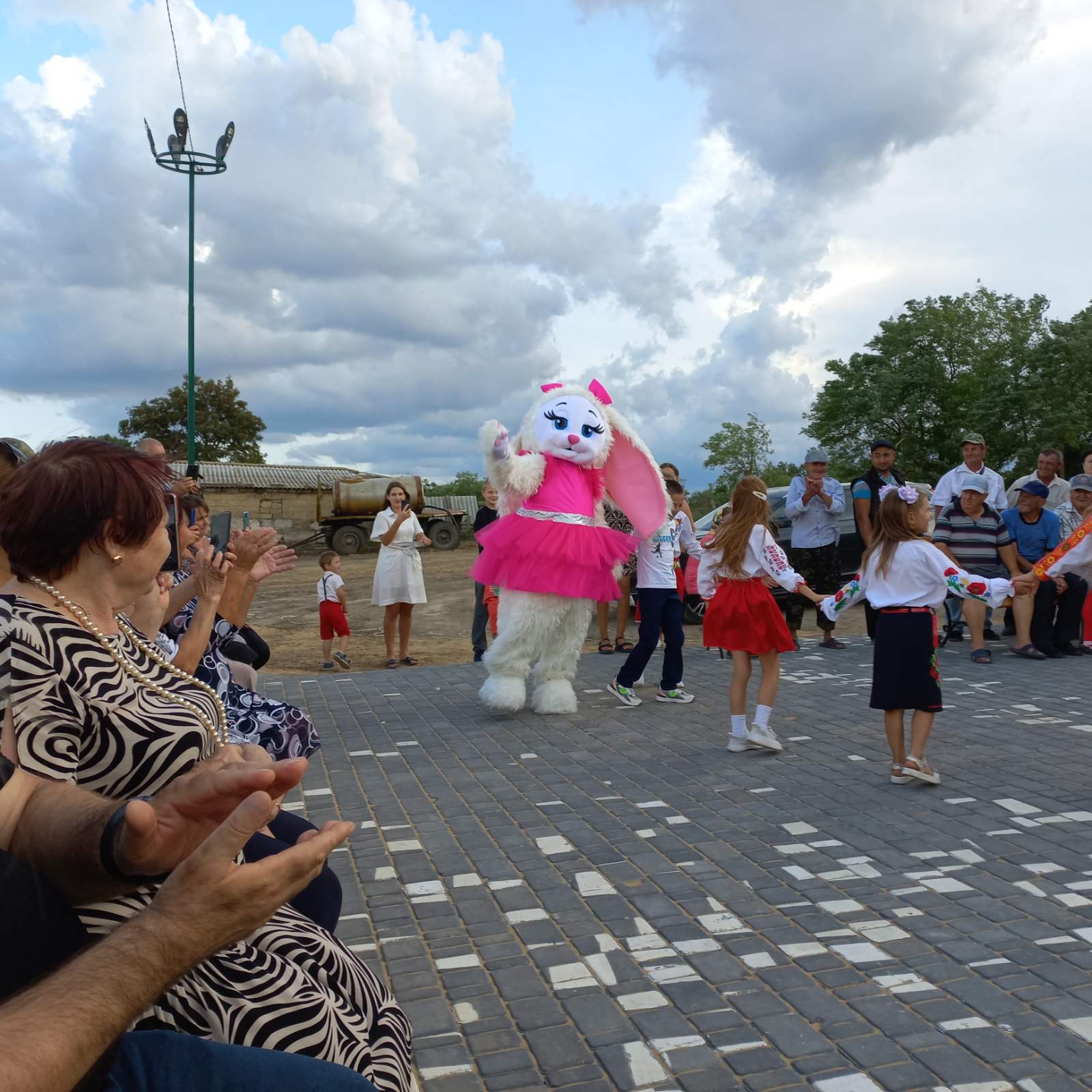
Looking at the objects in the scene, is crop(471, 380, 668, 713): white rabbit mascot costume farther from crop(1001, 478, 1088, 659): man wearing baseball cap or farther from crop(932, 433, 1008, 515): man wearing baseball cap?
crop(1001, 478, 1088, 659): man wearing baseball cap

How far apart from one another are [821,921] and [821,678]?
5308 mm

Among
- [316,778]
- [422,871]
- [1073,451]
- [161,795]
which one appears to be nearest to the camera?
[161,795]

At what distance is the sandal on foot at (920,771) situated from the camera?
538 cm

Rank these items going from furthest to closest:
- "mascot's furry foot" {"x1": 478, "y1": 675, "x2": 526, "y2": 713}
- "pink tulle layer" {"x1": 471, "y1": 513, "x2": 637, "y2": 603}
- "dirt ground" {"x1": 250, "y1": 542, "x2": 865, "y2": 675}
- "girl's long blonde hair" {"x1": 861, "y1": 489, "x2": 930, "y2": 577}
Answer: "dirt ground" {"x1": 250, "y1": 542, "x2": 865, "y2": 675}
"mascot's furry foot" {"x1": 478, "y1": 675, "x2": 526, "y2": 713}
"pink tulle layer" {"x1": 471, "y1": 513, "x2": 637, "y2": 603}
"girl's long blonde hair" {"x1": 861, "y1": 489, "x2": 930, "y2": 577}

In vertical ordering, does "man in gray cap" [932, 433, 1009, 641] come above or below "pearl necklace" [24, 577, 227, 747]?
above

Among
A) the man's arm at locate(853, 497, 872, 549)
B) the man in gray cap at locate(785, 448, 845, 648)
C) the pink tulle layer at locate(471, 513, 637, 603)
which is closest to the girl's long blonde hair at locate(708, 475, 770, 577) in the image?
the pink tulle layer at locate(471, 513, 637, 603)

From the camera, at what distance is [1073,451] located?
34.3 metres

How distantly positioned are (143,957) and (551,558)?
230 inches

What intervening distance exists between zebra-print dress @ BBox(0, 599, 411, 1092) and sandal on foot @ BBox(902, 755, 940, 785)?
3.99 m

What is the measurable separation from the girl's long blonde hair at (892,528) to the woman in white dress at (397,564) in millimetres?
5430

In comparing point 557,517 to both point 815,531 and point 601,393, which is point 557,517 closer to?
point 601,393

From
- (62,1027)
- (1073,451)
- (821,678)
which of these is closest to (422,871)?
(62,1027)

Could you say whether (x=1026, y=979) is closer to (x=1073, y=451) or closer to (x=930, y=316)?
(x=1073, y=451)

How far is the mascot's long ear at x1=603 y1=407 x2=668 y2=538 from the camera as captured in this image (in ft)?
26.3
